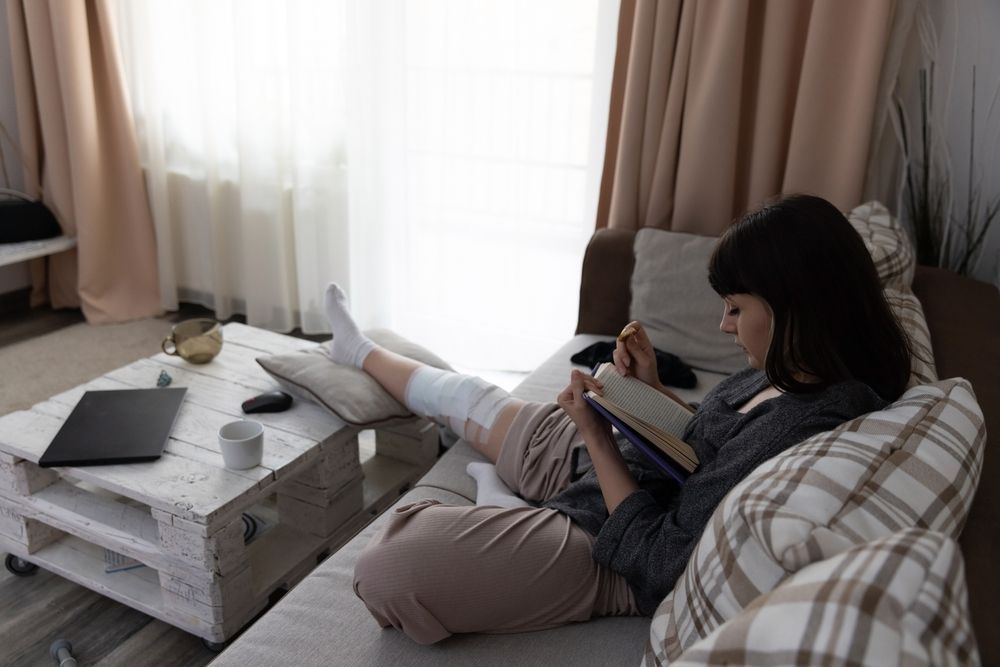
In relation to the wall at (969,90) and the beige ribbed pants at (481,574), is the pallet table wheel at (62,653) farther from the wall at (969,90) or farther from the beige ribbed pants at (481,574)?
the wall at (969,90)

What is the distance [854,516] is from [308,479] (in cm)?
125

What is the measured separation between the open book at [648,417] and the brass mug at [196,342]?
103 cm

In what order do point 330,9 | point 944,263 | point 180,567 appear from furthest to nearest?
point 330,9, point 944,263, point 180,567

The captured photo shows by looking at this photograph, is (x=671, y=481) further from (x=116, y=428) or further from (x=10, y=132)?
(x=10, y=132)

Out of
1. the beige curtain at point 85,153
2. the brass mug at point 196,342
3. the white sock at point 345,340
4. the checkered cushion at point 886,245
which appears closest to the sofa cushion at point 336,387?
the white sock at point 345,340

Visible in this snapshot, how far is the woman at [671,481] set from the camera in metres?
1.12

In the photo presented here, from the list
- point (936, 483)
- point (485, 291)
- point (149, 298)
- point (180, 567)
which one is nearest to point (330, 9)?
point (485, 291)

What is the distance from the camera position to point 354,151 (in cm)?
296

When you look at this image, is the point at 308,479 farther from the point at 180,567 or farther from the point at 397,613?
the point at 397,613

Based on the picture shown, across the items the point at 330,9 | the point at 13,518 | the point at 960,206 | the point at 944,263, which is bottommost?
the point at 13,518

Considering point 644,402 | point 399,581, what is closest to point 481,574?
point 399,581

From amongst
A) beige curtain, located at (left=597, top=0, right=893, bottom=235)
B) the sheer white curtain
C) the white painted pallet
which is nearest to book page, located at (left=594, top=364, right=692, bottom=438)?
beige curtain, located at (left=597, top=0, right=893, bottom=235)

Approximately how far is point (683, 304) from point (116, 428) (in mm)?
1354

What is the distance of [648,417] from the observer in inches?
56.4
